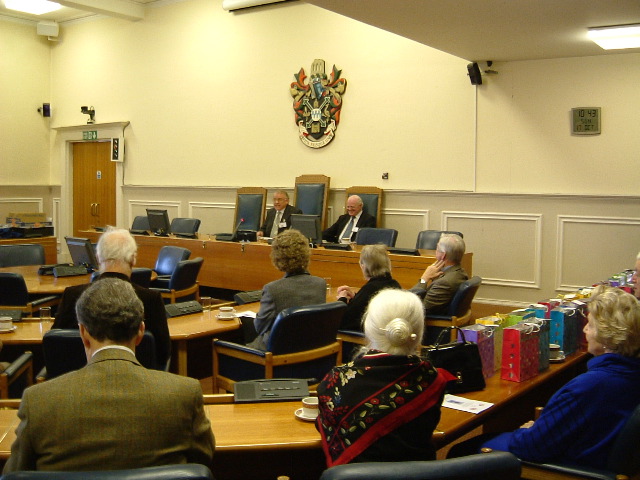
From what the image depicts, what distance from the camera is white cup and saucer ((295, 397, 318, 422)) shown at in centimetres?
231

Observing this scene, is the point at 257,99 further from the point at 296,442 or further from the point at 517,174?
the point at 296,442

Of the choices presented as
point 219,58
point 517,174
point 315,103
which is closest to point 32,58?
point 219,58

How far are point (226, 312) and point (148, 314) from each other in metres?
0.92

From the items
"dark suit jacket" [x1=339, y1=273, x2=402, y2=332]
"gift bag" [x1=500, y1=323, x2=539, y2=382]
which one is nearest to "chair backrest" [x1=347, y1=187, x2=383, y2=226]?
"dark suit jacket" [x1=339, y1=273, x2=402, y2=332]

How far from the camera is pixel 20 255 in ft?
21.5

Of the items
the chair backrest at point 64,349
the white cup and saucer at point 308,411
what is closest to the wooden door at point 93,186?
the chair backrest at point 64,349

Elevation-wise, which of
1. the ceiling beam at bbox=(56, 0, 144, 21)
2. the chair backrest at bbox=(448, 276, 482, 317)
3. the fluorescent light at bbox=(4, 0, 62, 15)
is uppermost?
the fluorescent light at bbox=(4, 0, 62, 15)

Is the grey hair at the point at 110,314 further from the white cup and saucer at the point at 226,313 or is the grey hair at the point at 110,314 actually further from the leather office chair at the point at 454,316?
the leather office chair at the point at 454,316

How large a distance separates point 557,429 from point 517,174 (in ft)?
18.4

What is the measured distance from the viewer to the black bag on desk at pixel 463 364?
2.73 m

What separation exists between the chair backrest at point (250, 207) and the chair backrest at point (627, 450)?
733 centimetres

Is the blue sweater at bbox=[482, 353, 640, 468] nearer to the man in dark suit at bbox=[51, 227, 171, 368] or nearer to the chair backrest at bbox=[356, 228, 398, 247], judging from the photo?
the man in dark suit at bbox=[51, 227, 171, 368]

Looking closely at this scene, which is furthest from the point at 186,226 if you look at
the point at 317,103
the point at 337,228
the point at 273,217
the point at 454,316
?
the point at 454,316

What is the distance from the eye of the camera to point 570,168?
7.24 metres
